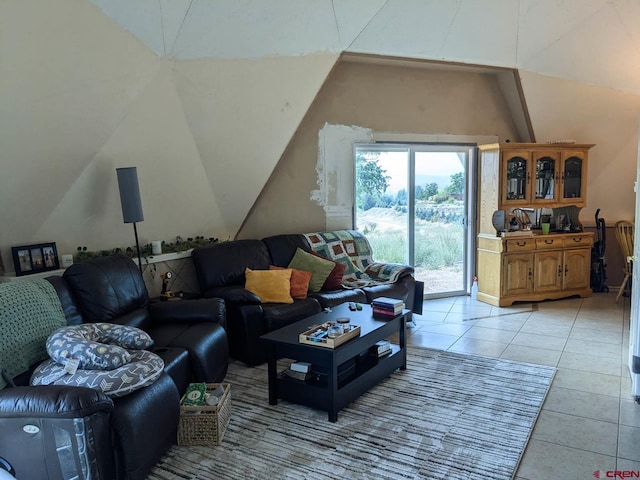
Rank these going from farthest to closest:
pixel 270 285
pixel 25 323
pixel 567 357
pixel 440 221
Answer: pixel 440 221 < pixel 270 285 < pixel 567 357 < pixel 25 323

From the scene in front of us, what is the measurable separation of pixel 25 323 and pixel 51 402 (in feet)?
2.30

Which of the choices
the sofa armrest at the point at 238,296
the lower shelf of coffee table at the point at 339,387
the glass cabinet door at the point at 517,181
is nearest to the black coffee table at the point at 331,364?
the lower shelf of coffee table at the point at 339,387

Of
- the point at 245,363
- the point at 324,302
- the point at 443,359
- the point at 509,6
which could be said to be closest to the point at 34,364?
the point at 245,363

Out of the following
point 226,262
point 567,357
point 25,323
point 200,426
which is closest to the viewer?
point 25,323

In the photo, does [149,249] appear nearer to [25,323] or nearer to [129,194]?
[129,194]

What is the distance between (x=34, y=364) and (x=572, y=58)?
5604 millimetres

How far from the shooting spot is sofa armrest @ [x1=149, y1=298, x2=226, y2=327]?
11.1ft

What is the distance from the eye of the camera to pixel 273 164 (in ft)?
15.4

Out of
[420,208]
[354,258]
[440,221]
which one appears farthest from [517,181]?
[354,258]

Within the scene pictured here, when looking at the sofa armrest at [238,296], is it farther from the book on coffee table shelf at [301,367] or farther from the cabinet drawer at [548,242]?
the cabinet drawer at [548,242]

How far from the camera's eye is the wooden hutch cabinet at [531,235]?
5238mm

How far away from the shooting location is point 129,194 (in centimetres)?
356

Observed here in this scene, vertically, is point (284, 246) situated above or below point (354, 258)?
above

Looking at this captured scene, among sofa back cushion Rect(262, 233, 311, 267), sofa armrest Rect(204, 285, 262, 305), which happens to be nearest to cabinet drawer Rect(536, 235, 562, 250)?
sofa back cushion Rect(262, 233, 311, 267)
